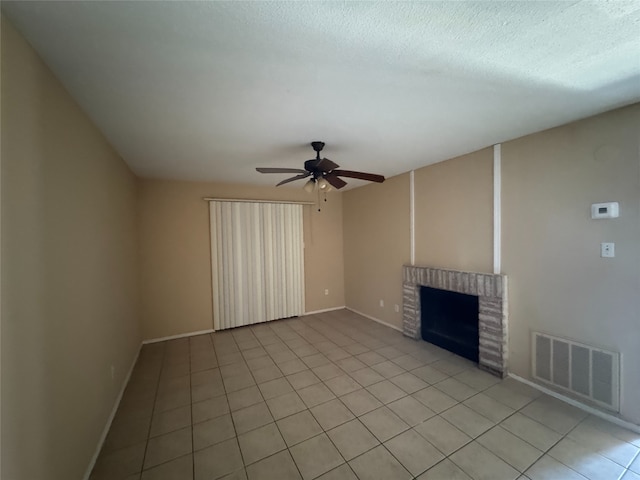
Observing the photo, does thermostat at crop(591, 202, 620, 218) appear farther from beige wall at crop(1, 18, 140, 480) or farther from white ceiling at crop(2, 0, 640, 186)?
beige wall at crop(1, 18, 140, 480)

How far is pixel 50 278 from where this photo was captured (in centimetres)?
133

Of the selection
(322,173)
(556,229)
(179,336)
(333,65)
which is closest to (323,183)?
(322,173)

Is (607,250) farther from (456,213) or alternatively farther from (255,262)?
(255,262)

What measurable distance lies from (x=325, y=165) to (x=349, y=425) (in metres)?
2.17

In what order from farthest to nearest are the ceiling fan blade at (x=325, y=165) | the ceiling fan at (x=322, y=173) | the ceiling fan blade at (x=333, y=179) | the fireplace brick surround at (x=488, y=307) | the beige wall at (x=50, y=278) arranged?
the fireplace brick surround at (x=488, y=307), the ceiling fan blade at (x=333, y=179), the ceiling fan at (x=322, y=173), the ceiling fan blade at (x=325, y=165), the beige wall at (x=50, y=278)

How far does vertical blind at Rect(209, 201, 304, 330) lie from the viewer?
4.17 metres

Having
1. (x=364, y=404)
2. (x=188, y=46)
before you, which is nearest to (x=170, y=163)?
(x=188, y=46)

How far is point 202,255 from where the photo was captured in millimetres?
4090

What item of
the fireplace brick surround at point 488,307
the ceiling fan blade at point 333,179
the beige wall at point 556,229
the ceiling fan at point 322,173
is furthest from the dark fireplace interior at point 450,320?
the ceiling fan blade at point 333,179

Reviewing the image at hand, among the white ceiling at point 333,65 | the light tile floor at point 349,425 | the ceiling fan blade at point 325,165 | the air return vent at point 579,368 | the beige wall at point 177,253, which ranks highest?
the white ceiling at point 333,65

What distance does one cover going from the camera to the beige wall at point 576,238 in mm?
1920

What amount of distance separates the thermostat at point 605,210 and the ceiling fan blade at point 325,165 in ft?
7.09

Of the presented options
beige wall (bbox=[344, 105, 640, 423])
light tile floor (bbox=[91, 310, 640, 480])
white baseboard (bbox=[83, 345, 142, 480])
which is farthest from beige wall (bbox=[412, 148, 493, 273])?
white baseboard (bbox=[83, 345, 142, 480])

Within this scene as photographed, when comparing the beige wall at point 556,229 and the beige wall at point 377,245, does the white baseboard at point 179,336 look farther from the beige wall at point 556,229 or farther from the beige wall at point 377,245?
the beige wall at point 556,229
